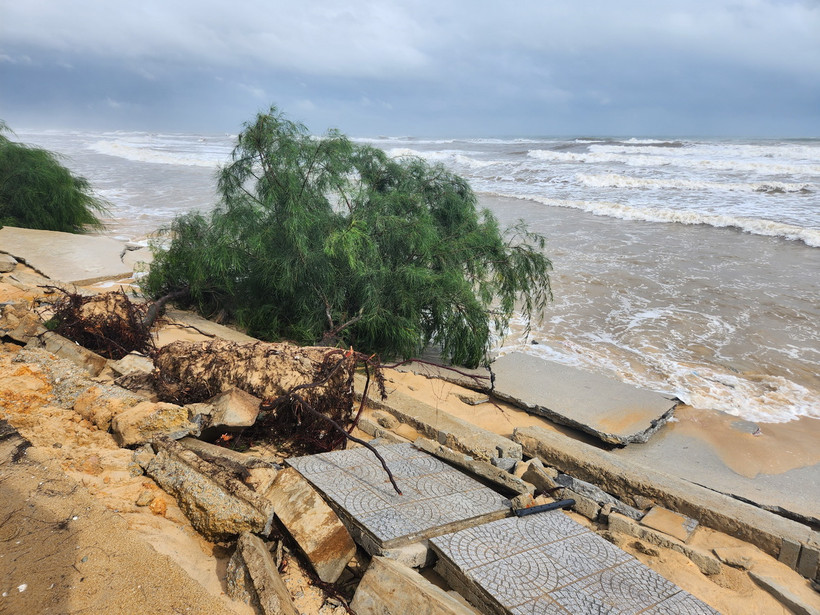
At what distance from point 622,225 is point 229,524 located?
17.5m

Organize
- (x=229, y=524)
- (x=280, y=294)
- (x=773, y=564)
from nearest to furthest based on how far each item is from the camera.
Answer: (x=229, y=524)
(x=773, y=564)
(x=280, y=294)

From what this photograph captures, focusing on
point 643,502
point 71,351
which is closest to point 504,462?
Result: point 643,502

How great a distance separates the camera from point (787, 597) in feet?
9.99

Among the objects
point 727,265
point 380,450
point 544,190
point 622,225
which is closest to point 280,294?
point 380,450

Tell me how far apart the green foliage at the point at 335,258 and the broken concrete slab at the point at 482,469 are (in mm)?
2376

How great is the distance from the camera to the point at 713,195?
2262 centimetres

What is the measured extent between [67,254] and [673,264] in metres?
12.6

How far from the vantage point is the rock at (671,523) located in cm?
361

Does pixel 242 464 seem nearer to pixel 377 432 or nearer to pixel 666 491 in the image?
pixel 377 432

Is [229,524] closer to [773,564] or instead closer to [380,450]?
[380,450]

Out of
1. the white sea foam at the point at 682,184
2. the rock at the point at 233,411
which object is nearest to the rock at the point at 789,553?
the rock at the point at 233,411

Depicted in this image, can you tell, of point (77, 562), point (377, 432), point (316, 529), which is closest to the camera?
point (77, 562)

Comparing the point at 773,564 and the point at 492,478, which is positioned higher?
the point at 492,478

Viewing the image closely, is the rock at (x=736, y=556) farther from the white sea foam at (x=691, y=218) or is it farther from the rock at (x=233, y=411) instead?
the white sea foam at (x=691, y=218)
